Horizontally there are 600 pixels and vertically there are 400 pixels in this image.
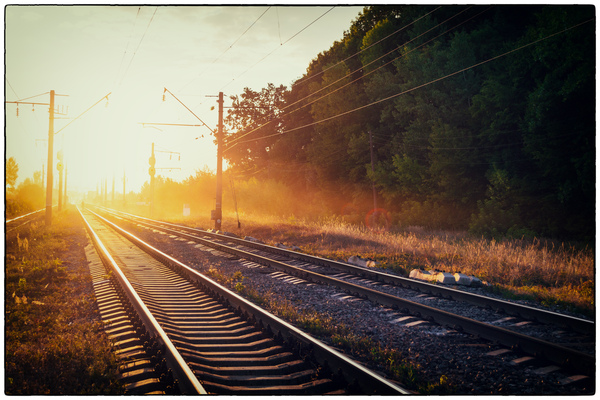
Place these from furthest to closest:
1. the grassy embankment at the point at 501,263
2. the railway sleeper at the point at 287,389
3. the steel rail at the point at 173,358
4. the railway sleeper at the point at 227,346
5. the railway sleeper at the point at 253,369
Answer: the grassy embankment at the point at 501,263 < the railway sleeper at the point at 227,346 < the railway sleeper at the point at 253,369 < the railway sleeper at the point at 287,389 < the steel rail at the point at 173,358

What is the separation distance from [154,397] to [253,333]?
2.17 metres

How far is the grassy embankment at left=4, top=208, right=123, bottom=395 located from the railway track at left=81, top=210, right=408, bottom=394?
0.27m

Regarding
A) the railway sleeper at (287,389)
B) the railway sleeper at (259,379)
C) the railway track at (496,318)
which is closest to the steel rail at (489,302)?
the railway track at (496,318)

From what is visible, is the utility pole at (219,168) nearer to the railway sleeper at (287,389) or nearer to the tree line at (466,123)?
the tree line at (466,123)

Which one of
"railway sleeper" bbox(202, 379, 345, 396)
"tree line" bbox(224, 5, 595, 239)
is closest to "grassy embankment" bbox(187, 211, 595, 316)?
"tree line" bbox(224, 5, 595, 239)

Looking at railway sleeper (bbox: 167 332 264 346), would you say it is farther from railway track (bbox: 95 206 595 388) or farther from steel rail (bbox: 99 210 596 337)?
steel rail (bbox: 99 210 596 337)

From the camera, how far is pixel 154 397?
336 centimetres

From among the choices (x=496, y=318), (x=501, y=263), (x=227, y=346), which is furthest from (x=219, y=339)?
(x=501, y=263)

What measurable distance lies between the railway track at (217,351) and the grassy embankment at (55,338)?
10.5 inches

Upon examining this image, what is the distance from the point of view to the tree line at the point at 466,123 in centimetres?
1702

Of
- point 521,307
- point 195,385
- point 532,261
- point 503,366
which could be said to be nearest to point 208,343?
point 195,385

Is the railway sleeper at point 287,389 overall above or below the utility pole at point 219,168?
below

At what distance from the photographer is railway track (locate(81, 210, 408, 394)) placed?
3842mm

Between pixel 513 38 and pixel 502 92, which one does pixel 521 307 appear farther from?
pixel 513 38
